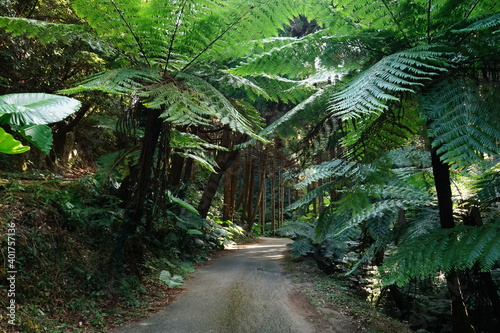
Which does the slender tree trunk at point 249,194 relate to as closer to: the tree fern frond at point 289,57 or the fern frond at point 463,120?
the tree fern frond at point 289,57

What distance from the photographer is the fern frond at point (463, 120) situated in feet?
4.66

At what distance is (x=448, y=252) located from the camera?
5.99 feet

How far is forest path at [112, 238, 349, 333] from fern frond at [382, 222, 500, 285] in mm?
2060

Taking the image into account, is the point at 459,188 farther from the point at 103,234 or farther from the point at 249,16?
the point at 103,234

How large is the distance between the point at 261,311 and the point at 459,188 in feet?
9.37

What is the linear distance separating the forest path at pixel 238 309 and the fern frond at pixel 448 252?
206cm

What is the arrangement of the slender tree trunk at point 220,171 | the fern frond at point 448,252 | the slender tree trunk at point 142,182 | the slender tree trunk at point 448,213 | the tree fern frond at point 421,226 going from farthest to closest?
the slender tree trunk at point 220,171 < the slender tree trunk at point 142,182 < the tree fern frond at point 421,226 < the slender tree trunk at point 448,213 < the fern frond at point 448,252

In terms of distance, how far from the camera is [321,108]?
2.20m

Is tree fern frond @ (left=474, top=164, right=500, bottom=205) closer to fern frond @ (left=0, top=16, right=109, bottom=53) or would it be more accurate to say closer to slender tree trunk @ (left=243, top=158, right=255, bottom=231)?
fern frond @ (left=0, top=16, right=109, bottom=53)

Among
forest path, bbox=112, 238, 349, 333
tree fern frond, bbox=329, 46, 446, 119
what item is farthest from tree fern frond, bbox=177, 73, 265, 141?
forest path, bbox=112, 238, 349, 333

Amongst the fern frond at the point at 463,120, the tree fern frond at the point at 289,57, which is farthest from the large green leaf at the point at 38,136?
the fern frond at the point at 463,120

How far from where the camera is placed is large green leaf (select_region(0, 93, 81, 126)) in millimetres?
1300

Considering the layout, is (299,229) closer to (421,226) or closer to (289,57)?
(421,226)

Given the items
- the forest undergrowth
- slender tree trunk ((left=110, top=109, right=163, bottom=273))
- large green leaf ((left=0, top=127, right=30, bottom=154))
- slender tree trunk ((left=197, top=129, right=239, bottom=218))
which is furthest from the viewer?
slender tree trunk ((left=197, top=129, right=239, bottom=218))
